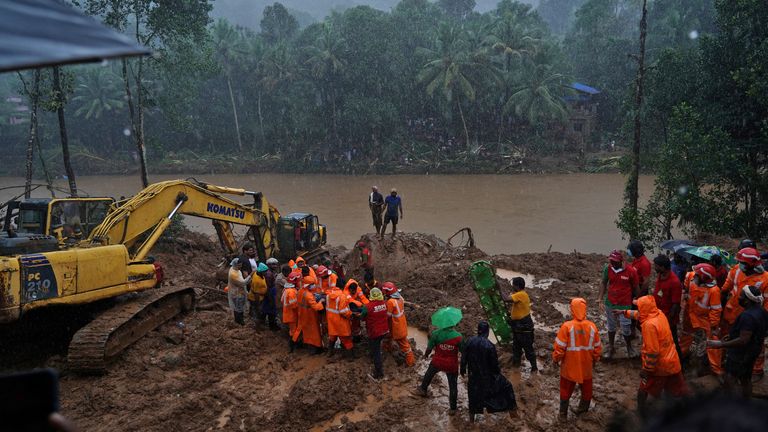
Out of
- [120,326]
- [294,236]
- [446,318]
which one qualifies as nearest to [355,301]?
[446,318]

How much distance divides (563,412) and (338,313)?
11.9 ft

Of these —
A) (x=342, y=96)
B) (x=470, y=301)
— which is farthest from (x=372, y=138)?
(x=470, y=301)

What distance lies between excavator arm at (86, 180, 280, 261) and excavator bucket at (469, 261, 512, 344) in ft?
19.7

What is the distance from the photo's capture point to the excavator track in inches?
320

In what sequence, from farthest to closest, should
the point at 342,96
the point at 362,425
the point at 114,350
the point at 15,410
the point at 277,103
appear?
1. the point at 277,103
2. the point at 342,96
3. the point at 114,350
4. the point at 362,425
5. the point at 15,410

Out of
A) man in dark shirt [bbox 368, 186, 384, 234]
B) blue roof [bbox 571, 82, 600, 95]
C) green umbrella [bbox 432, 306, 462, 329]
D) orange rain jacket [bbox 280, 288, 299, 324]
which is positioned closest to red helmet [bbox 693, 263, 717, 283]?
green umbrella [bbox 432, 306, 462, 329]

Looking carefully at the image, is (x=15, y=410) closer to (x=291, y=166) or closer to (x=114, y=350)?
(x=114, y=350)

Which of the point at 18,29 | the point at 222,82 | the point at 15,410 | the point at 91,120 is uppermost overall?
the point at 222,82

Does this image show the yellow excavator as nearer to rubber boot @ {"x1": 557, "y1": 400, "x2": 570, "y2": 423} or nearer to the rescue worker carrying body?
rubber boot @ {"x1": 557, "y1": 400, "x2": 570, "y2": 423}

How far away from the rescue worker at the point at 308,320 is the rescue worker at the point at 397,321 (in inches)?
48.4

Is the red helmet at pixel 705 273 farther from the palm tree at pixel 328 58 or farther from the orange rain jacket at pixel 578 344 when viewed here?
the palm tree at pixel 328 58

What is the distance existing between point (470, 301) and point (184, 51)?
18.6 m

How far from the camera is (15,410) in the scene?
5.22 ft

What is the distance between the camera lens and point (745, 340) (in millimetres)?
5977
